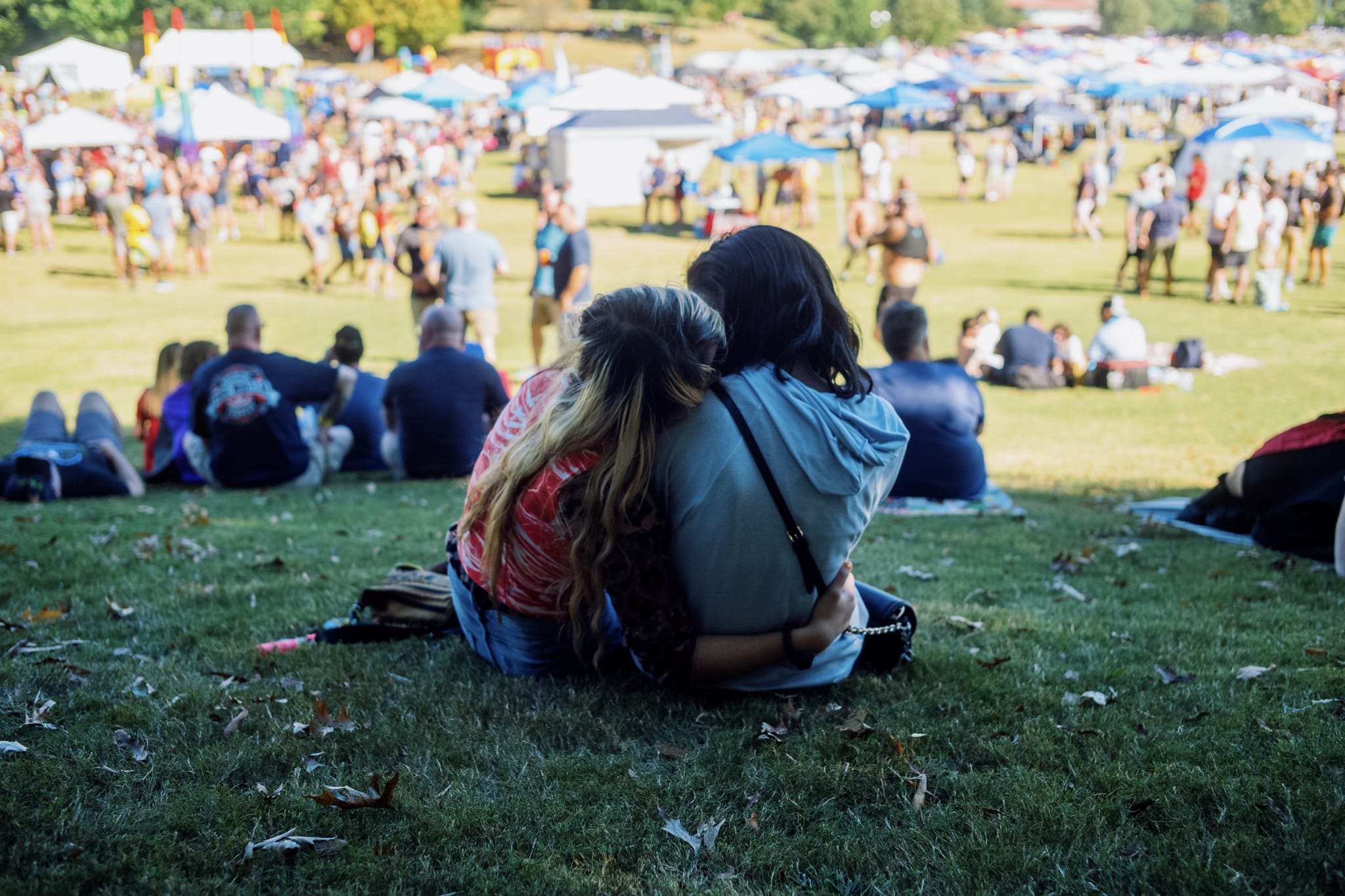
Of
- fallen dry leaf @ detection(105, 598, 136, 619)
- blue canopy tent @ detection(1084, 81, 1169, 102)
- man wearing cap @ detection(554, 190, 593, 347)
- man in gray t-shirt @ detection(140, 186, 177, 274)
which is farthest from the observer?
blue canopy tent @ detection(1084, 81, 1169, 102)

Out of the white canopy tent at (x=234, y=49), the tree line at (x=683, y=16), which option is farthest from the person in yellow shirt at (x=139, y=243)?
the tree line at (x=683, y=16)

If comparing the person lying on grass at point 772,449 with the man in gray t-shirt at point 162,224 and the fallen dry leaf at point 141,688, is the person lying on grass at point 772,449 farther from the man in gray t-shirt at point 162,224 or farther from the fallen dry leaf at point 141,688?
the man in gray t-shirt at point 162,224

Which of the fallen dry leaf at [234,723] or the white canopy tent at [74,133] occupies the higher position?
the white canopy tent at [74,133]

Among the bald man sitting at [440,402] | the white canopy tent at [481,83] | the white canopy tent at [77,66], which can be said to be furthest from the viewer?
the white canopy tent at [481,83]

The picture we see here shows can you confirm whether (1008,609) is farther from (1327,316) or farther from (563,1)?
(563,1)

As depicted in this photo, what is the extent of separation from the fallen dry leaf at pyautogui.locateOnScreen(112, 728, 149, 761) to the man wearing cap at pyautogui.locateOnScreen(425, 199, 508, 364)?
9548 millimetres

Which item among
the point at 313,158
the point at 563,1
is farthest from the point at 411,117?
the point at 563,1

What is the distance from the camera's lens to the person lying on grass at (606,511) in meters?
2.85

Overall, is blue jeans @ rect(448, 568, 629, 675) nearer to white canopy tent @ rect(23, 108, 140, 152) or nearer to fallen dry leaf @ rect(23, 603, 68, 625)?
fallen dry leaf @ rect(23, 603, 68, 625)

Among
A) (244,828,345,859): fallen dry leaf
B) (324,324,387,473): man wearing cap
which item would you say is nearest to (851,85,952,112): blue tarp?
(324,324,387,473): man wearing cap

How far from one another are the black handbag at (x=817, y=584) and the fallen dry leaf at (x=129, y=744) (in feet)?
6.18

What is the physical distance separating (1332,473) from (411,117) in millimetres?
36048

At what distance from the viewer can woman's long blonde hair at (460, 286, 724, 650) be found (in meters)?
2.83

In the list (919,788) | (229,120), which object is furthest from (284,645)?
(229,120)
